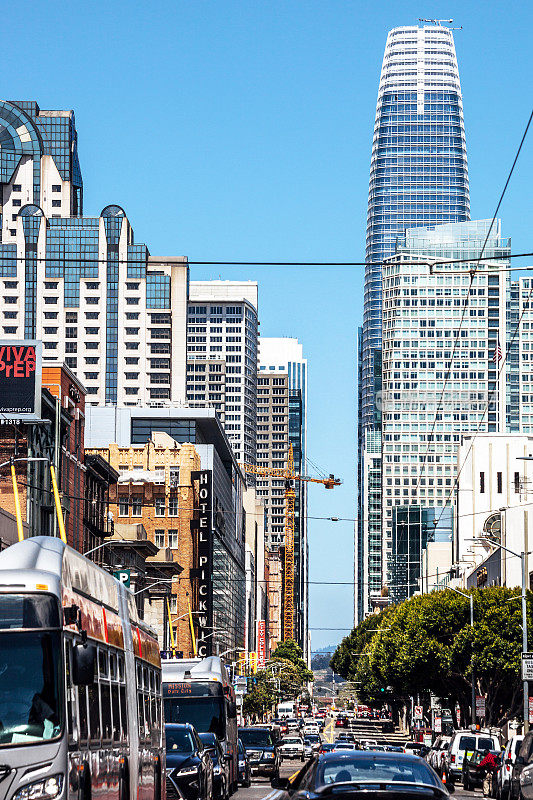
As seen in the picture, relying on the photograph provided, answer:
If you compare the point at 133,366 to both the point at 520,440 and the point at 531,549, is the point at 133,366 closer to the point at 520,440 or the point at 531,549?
the point at 520,440

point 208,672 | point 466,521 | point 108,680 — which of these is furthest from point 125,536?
point 108,680

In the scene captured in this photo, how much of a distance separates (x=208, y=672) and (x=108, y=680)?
58.2 feet

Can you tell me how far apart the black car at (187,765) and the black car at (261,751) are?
22.2 m

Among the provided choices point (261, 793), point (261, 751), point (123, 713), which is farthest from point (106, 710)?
point (261, 751)

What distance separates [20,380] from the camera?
75250 mm

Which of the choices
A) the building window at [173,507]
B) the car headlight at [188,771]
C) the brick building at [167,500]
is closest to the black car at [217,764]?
the car headlight at [188,771]

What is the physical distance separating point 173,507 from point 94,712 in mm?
122926

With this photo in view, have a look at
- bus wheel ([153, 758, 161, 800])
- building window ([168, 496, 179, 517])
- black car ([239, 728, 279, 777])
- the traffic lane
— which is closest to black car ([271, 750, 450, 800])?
bus wheel ([153, 758, 161, 800])

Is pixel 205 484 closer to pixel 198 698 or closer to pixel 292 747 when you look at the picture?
pixel 292 747

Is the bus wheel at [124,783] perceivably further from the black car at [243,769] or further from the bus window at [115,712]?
the black car at [243,769]

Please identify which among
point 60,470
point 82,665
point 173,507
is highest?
point 60,470

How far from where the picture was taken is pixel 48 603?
13.6 m

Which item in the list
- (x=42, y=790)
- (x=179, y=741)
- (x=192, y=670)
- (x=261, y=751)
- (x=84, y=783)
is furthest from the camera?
(x=261, y=751)

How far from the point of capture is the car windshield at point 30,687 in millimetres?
13062
